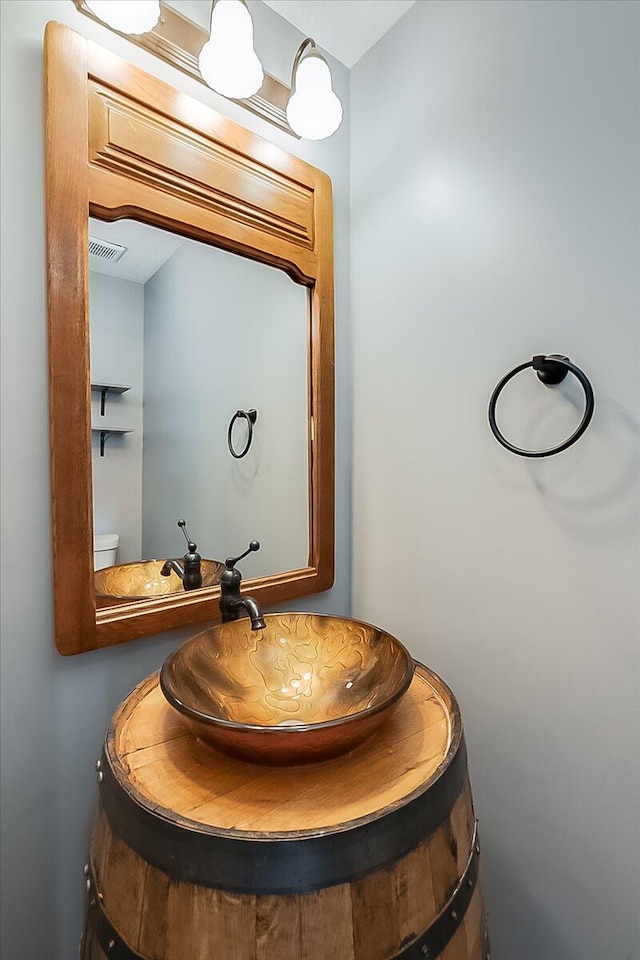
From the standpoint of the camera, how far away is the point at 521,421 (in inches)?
40.5

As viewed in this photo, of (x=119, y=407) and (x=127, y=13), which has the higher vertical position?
(x=127, y=13)

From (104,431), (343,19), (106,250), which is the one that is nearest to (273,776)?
(104,431)

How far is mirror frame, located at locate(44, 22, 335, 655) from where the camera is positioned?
0.87m

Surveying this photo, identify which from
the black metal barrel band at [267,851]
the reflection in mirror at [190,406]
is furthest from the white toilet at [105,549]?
the black metal barrel band at [267,851]

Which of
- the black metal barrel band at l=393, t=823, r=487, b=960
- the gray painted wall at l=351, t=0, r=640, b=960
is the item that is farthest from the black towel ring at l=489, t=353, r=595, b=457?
the black metal barrel band at l=393, t=823, r=487, b=960

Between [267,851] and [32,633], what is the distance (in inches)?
23.2

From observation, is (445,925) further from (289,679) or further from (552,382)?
(552,382)

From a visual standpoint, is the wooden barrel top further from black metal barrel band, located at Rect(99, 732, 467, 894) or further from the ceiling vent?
the ceiling vent

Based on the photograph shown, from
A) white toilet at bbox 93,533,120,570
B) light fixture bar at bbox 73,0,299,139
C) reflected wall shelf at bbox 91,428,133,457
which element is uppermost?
light fixture bar at bbox 73,0,299,139

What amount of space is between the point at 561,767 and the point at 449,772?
1.56ft

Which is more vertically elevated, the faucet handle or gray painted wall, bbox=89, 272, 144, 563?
gray painted wall, bbox=89, 272, 144, 563

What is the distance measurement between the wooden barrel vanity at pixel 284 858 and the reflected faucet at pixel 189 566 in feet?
Answer: 1.36

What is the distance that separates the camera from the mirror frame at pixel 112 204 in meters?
0.87

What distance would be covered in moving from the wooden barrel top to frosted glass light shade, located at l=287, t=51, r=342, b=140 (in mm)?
1280
